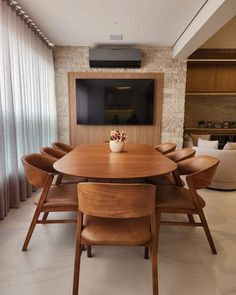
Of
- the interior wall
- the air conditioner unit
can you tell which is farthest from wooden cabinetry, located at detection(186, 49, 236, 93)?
the air conditioner unit

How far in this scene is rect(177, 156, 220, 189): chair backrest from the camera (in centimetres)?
187

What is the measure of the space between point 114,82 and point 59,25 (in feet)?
5.10

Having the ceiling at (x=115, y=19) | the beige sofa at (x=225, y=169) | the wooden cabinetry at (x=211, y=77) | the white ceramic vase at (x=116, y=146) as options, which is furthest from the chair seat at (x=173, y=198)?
the wooden cabinetry at (x=211, y=77)

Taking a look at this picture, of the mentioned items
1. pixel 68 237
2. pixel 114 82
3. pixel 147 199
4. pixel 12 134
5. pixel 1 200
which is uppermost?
pixel 114 82

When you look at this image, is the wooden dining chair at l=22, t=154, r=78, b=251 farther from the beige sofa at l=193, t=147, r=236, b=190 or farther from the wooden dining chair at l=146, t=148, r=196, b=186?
the beige sofa at l=193, t=147, r=236, b=190

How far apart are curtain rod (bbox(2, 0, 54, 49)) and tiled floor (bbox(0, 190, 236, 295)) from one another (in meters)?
2.74

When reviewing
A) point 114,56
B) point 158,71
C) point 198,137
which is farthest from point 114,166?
point 198,137

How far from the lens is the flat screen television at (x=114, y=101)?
4648 mm

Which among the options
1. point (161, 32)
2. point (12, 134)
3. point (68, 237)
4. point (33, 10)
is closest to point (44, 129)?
point (12, 134)

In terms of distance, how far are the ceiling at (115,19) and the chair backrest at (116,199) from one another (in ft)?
7.43

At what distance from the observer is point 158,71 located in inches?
183

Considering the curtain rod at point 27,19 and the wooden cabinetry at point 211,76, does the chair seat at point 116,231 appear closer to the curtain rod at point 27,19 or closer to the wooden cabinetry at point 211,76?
the curtain rod at point 27,19

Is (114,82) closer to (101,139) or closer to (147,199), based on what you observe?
(101,139)

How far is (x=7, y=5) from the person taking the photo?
2672 mm
